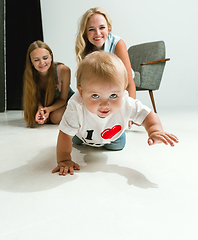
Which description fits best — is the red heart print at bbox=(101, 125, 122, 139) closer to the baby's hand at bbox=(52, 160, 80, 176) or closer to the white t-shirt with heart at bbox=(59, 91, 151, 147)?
the white t-shirt with heart at bbox=(59, 91, 151, 147)

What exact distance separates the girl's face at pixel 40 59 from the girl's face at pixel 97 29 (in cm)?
48

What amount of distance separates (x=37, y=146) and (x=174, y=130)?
2.94 ft

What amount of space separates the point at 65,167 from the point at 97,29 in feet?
2.77

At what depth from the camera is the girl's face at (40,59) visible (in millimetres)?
1681

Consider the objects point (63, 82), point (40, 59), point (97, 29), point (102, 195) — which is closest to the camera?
point (102, 195)

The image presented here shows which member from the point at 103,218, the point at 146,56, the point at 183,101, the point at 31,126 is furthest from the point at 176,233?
the point at 183,101

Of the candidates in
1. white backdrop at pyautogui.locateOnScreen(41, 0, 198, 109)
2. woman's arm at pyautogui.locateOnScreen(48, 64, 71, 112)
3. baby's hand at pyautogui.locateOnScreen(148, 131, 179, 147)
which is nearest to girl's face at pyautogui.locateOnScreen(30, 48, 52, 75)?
woman's arm at pyautogui.locateOnScreen(48, 64, 71, 112)

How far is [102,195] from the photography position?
647 mm

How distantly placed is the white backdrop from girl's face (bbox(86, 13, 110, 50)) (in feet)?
6.93

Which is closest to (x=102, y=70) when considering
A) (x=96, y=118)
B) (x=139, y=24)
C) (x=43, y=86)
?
(x=96, y=118)

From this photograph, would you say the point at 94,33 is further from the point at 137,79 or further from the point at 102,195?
the point at 137,79

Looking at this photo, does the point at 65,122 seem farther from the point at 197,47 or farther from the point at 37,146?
the point at 197,47

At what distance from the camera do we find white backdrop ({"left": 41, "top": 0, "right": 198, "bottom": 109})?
329 cm

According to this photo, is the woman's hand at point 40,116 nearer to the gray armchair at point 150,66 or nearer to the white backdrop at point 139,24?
the gray armchair at point 150,66
